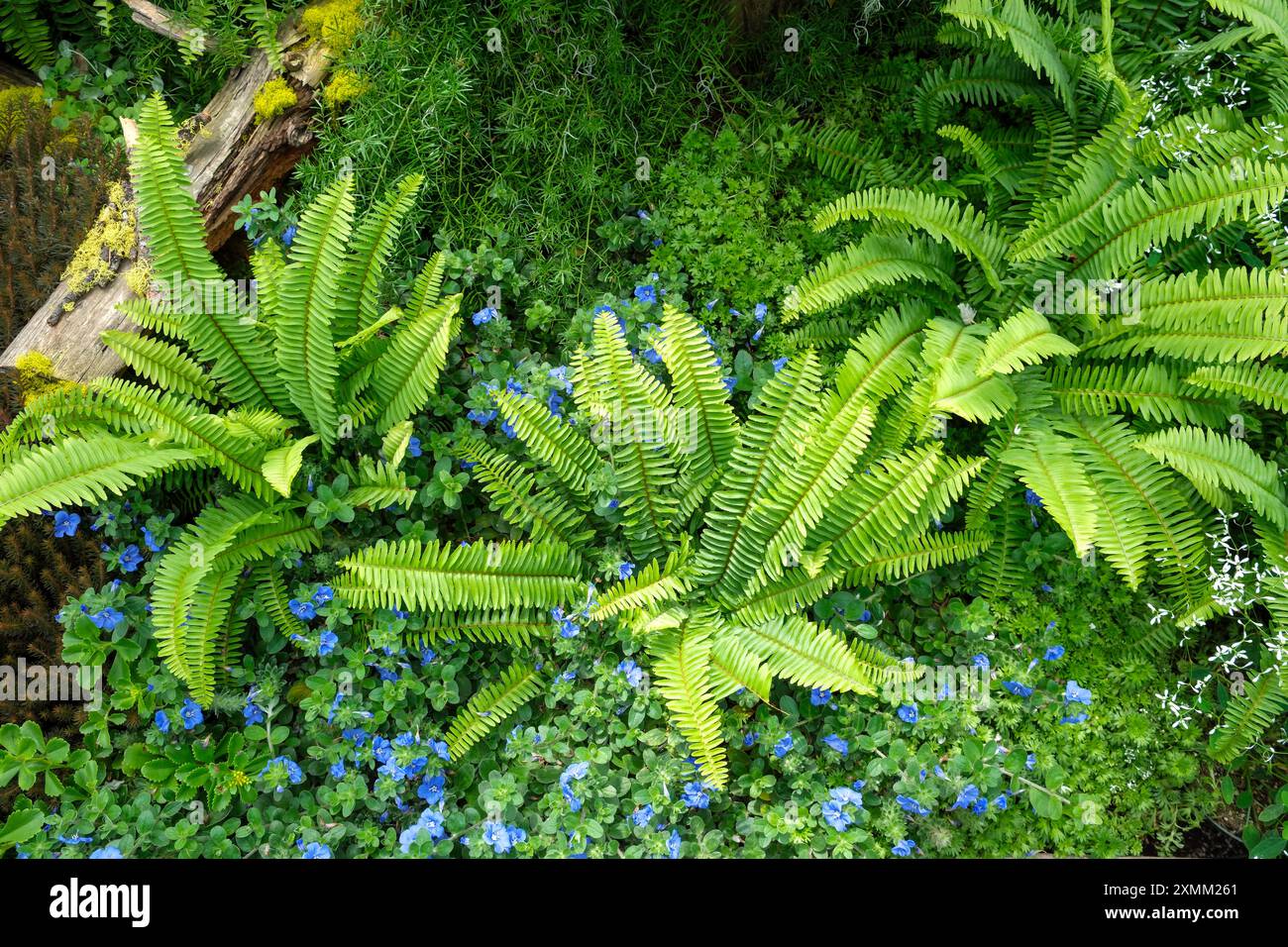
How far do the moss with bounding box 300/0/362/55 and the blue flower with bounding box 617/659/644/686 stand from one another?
10.6 ft

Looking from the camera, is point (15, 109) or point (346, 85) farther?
point (15, 109)

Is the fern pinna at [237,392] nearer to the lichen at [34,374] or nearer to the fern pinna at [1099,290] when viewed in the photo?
the lichen at [34,374]

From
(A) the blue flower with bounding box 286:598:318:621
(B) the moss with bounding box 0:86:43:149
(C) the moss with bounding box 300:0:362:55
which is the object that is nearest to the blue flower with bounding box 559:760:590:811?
(A) the blue flower with bounding box 286:598:318:621

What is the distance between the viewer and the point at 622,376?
139 inches

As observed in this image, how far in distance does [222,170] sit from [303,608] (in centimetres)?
217

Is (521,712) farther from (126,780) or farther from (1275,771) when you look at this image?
(1275,771)

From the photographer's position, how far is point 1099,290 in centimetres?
389

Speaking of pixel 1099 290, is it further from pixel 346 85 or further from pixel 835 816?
pixel 346 85

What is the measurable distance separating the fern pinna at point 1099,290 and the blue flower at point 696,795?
157 cm

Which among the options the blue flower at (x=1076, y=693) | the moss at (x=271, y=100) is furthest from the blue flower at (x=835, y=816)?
the moss at (x=271, y=100)

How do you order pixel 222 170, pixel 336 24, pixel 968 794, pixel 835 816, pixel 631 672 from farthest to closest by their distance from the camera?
pixel 336 24
pixel 222 170
pixel 631 672
pixel 968 794
pixel 835 816

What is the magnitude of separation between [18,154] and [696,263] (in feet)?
11.3

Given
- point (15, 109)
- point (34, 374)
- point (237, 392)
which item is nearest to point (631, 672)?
point (237, 392)

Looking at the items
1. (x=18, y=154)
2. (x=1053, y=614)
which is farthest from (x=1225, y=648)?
(x=18, y=154)
